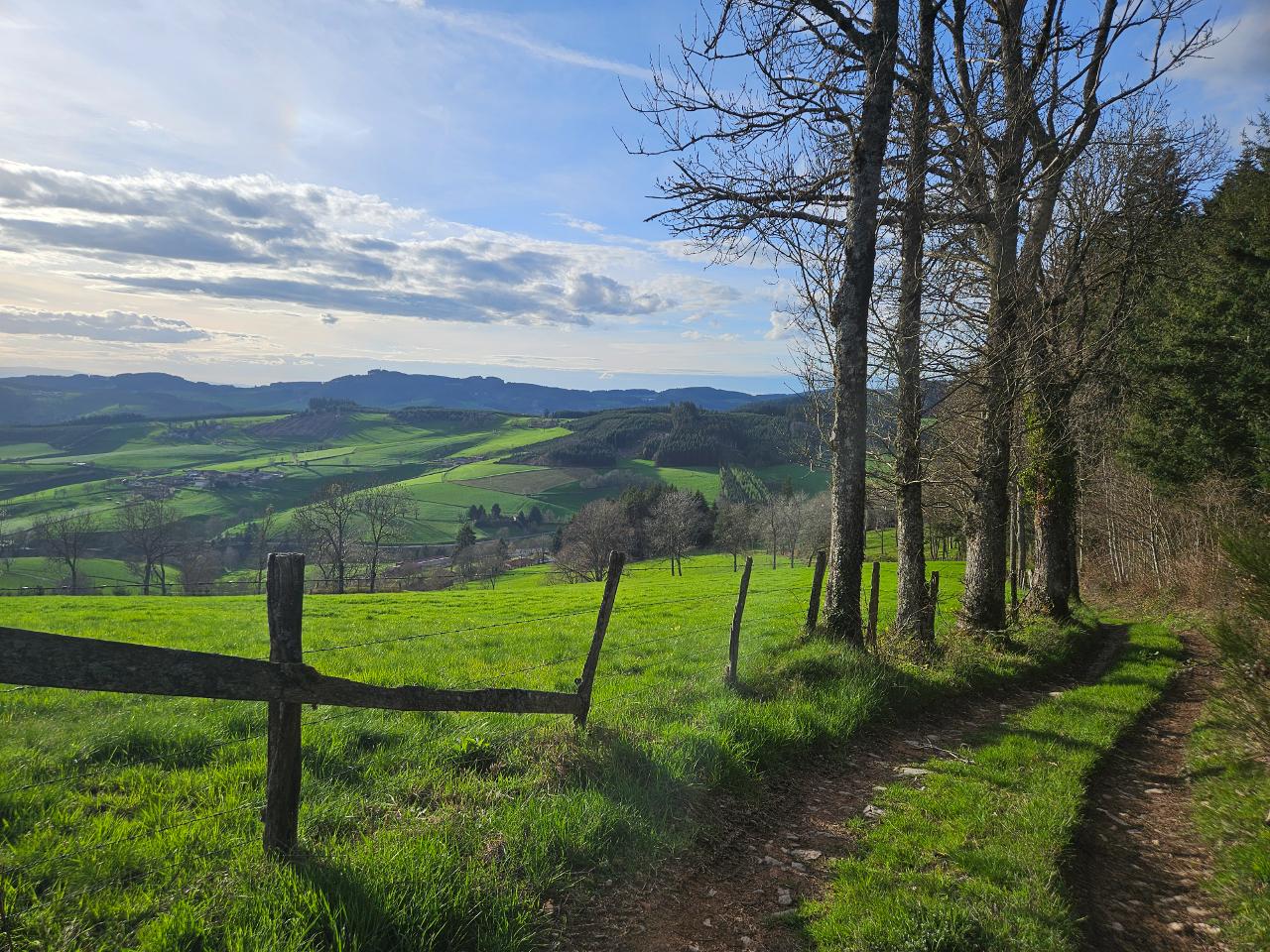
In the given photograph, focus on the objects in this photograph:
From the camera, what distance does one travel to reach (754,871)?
207 inches

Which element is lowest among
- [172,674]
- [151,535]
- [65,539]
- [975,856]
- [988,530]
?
[65,539]

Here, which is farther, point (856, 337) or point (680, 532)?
point (680, 532)

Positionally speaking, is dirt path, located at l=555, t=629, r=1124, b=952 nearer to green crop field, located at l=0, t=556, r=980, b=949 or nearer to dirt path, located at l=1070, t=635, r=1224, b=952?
green crop field, located at l=0, t=556, r=980, b=949

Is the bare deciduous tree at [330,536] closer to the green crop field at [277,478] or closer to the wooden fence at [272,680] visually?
the green crop field at [277,478]

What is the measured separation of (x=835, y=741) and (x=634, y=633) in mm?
7897

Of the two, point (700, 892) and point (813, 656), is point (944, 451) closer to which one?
point (813, 656)

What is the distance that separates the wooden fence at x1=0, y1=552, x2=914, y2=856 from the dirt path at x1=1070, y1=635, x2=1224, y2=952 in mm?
4406

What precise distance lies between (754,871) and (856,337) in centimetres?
759

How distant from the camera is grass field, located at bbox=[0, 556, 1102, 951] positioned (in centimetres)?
378

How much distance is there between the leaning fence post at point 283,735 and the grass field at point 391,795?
18 centimetres

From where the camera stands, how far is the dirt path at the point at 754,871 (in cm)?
436

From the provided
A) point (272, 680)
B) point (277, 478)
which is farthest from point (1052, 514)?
point (277, 478)

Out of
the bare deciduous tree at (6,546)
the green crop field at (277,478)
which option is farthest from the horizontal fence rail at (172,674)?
the green crop field at (277,478)

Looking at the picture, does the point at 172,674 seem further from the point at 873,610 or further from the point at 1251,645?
the point at 873,610
